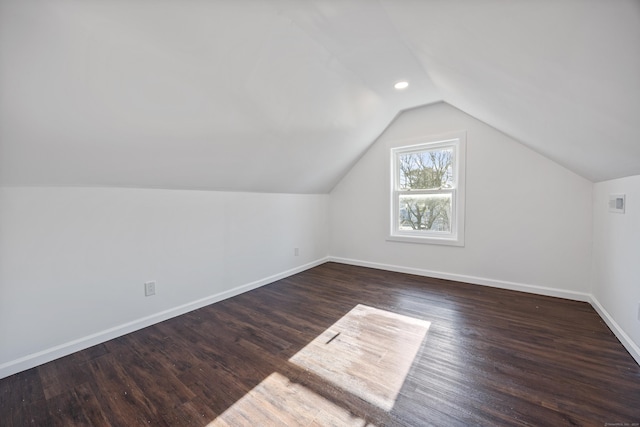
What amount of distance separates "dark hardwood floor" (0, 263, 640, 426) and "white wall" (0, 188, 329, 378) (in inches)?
7.7

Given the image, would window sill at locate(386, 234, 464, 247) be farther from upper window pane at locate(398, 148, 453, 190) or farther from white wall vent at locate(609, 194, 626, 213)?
white wall vent at locate(609, 194, 626, 213)

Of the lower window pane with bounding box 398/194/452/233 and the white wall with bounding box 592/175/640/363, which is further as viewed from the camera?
the lower window pane with bounding box 398/194/452/233

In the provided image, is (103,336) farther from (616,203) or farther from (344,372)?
(616,203)

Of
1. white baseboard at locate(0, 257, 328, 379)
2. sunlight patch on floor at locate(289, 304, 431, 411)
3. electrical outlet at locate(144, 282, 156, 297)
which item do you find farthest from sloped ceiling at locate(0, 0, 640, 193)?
sunlight patch on floor at locate(289, 304, 431, 411)

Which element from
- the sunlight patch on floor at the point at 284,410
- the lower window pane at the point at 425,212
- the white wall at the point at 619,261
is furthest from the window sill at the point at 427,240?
the sunlight patch on floor at the point at 284,410

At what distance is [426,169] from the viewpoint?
3.70 meters

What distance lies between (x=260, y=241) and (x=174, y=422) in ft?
7.12

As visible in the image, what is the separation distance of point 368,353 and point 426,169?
2.76m

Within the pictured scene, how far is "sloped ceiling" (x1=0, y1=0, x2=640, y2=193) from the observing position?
107cm

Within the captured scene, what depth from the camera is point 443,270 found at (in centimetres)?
351

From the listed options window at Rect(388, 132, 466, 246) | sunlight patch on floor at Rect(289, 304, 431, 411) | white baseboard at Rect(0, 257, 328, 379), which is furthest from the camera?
window at Rect(388, 132, 466, 246)

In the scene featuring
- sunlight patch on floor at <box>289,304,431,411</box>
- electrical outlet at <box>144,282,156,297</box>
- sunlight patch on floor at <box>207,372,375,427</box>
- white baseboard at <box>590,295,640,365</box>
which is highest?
electrical outlet at <box>144,282,156,297</box>

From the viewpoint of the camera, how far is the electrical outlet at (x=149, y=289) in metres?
2.30

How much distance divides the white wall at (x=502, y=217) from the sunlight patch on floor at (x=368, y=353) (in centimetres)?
148
